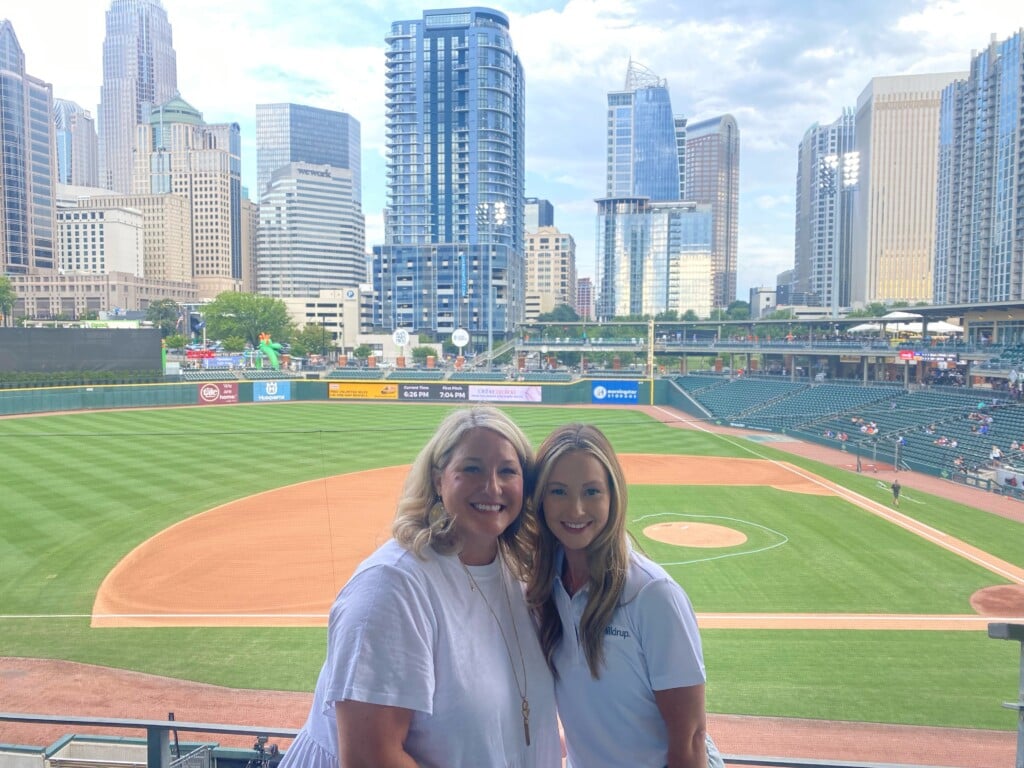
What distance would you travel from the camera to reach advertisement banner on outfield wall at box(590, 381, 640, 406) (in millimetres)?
51375

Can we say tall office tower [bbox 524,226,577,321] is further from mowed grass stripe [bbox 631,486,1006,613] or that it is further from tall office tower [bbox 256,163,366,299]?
mowed grass stripe [bbox 631,486,1006,613]

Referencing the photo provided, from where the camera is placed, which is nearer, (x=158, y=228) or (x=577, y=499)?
(x=577, y=499)

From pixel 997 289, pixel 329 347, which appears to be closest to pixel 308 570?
pixel 329 347

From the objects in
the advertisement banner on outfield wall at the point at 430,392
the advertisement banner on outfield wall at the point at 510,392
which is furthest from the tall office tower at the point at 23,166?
the advertisement banner on outfield wall at the point at 510,392

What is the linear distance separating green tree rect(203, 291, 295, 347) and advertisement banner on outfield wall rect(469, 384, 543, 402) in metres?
51.9

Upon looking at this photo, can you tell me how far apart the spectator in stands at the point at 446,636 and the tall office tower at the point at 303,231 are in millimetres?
190346

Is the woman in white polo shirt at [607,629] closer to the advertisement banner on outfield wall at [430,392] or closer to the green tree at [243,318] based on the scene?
the advertisement banner on outfield wall at [430,392]

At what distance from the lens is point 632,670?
8.19 feet

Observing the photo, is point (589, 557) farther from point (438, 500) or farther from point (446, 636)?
point (446, 636)

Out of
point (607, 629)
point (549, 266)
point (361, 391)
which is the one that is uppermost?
point (549, 266)

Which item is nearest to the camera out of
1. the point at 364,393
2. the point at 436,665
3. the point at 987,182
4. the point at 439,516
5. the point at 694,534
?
the point at 436,665

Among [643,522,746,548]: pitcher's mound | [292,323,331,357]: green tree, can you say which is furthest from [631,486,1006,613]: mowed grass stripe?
[292,323,331,357]: green tree

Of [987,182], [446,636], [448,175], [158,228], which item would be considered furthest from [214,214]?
[446,636]

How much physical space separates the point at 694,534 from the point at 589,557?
17923mm
